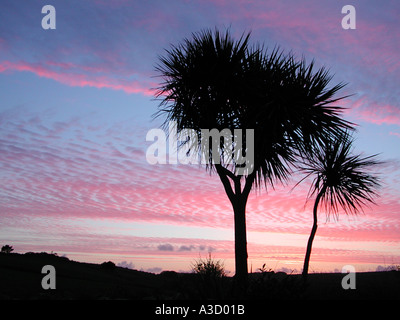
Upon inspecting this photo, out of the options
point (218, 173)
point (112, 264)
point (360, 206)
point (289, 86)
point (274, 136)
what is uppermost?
point (289, 86)

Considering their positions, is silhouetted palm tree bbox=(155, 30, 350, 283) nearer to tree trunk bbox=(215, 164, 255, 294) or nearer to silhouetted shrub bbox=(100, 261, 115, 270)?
tree trunk bbox=(215, 164, 255, 294)

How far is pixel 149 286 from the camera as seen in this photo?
1300cm

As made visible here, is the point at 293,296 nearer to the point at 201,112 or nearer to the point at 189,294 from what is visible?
the point at 189,294

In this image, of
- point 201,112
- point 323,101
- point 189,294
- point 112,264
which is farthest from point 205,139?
point 112,264

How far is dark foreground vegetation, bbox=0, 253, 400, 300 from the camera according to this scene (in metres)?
9.04

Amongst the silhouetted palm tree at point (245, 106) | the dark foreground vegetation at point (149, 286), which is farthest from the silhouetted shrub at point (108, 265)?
the silhouetted palm tree at point (245, 106)

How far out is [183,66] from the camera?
42.8 ft

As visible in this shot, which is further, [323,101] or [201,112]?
[323,101]

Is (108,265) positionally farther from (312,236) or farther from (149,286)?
(312,236)

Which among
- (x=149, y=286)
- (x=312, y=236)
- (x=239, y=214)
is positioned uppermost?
(x=239, y=214)

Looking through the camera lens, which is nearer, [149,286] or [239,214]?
[239,214]

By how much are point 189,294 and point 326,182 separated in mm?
8450

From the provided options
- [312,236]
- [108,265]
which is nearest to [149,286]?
[108,265]

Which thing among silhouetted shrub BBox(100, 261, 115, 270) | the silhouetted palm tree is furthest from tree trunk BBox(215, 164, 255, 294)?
silhouetted shrub BBox(100, 261, 115, 270)
